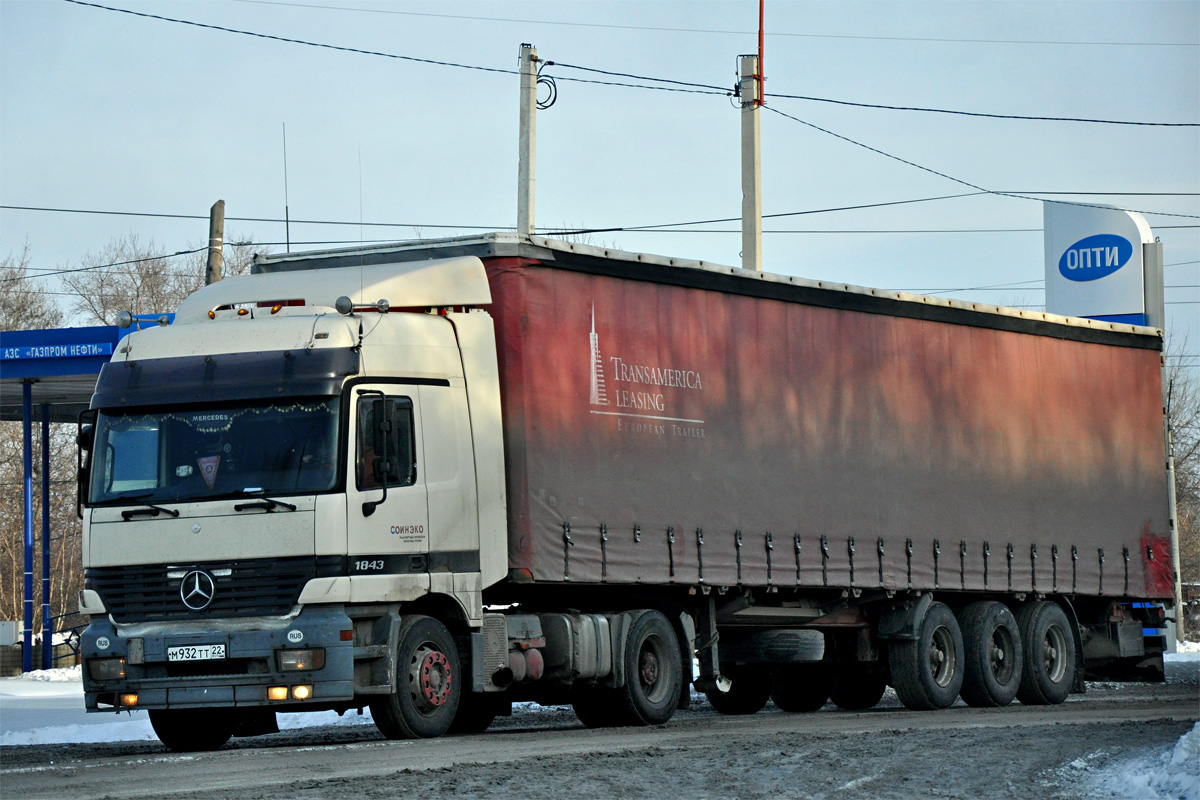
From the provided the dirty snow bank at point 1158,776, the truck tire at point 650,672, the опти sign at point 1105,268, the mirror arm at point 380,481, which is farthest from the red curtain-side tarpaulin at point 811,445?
the опти sign at point 1105,268

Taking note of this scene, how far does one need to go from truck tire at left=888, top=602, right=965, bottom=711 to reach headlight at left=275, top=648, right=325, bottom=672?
7.70 meters

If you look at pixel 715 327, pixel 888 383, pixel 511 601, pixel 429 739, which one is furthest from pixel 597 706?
pixel 888 383

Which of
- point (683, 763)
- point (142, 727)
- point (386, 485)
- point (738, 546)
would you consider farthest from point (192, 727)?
point (738, 546)

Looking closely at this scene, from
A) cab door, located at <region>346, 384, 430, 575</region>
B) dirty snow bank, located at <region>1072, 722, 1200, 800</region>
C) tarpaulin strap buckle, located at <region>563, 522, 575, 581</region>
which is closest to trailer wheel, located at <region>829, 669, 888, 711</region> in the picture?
tarpaulin strap buckle, located at <region>563, 522, 575, 581</region>

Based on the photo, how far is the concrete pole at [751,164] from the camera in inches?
941

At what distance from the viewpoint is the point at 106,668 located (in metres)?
12.8

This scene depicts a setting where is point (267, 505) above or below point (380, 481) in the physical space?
below

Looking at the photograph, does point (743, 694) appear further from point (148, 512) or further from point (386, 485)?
point (148, 512)

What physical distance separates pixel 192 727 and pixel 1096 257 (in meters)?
24.7

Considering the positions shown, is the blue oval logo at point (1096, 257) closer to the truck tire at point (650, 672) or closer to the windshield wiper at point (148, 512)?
the truck tire at point (650, 672)

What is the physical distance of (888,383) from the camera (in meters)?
18.0

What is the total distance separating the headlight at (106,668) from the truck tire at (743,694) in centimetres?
810

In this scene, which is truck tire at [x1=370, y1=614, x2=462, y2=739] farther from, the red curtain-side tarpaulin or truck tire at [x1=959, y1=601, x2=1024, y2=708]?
truck tire at [x1=959, y1=601, x2=1024, y2=708]

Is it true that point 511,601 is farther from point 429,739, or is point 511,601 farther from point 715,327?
point 715,327
